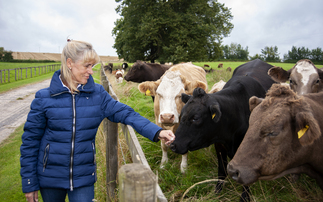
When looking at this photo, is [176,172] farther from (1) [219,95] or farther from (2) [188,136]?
(1) [219,95]

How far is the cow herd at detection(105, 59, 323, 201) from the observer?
A: 6.78ft

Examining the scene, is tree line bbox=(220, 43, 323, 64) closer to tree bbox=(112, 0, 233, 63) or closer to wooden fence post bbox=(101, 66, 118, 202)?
tree bbox=(112, 0, 233, 63)

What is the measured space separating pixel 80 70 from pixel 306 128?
6.88ft

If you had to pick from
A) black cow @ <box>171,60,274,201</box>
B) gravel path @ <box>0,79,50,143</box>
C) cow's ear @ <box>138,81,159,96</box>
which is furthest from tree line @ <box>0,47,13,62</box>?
black cow @ <box>171,60,274,201</box>

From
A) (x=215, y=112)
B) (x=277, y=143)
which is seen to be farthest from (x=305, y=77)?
Answer: (x=277, y=143)

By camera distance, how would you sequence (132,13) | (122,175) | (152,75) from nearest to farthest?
(122,175)
(152,75)
(132,13)

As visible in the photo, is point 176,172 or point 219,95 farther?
point 176,172

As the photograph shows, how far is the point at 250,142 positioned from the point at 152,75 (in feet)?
24.7

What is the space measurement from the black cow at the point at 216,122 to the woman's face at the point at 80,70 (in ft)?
4.85

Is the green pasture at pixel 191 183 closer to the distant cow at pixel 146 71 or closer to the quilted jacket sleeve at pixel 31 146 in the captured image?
the quilted jacket sleeve at pixel 31 146

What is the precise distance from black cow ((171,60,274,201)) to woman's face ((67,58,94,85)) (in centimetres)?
148

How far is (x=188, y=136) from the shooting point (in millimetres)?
3100

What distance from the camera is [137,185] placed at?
1019mm

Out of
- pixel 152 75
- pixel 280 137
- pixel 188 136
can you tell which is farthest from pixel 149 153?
pixel 152 75
